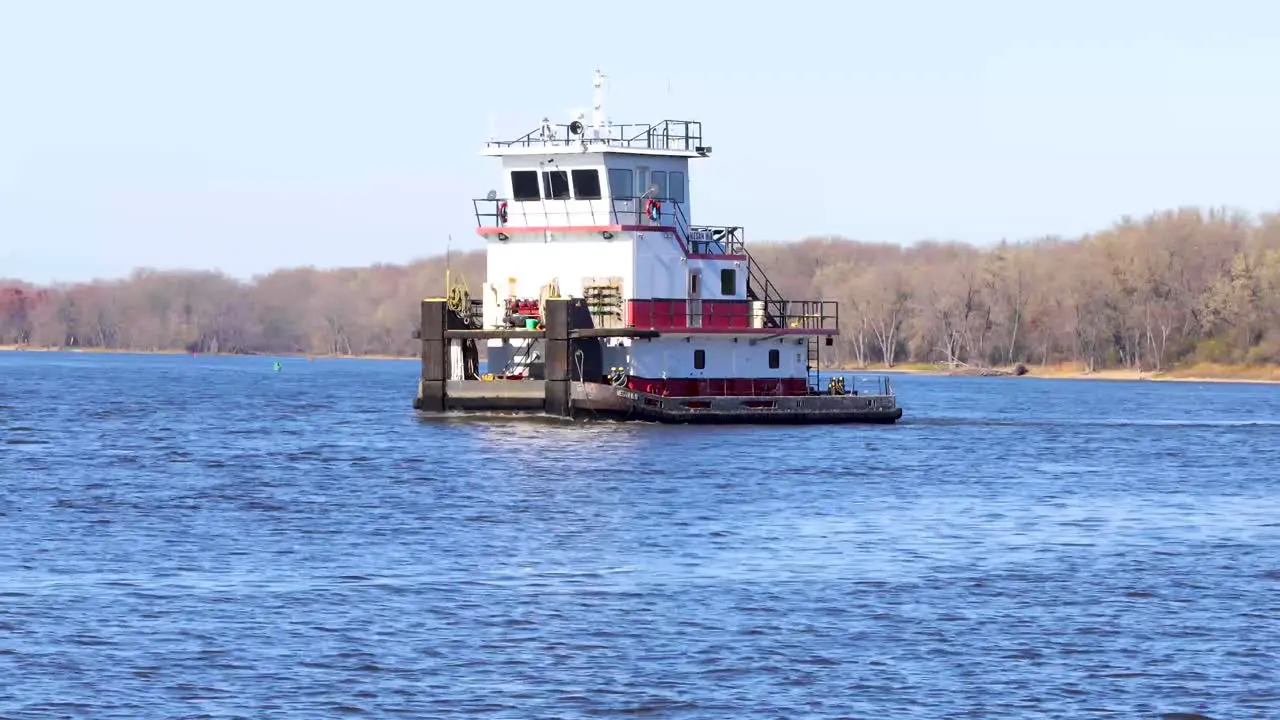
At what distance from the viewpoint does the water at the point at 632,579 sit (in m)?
22.4

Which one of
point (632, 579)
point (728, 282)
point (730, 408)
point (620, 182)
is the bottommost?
point (632, 579)

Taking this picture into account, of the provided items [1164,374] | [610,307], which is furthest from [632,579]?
[1164,374]

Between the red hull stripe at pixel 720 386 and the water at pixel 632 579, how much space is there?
5.41 feet

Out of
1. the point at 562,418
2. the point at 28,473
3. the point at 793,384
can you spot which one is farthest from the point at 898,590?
the point at 793,384

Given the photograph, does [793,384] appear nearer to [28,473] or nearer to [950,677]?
[28,473]

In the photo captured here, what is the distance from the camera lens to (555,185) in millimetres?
62469

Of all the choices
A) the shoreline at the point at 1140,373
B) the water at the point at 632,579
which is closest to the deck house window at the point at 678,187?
the water at the point at 632,579

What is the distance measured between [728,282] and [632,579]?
112 feet

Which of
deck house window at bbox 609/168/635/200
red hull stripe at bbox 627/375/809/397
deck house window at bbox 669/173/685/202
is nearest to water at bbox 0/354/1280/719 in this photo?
red hull stripe at bbox 627/375/809/397

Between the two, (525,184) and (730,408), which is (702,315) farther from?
(525,184)

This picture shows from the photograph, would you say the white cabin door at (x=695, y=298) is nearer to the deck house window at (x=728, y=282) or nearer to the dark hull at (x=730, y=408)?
the deck house window at (x=728, y=282)

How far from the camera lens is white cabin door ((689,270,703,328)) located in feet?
204

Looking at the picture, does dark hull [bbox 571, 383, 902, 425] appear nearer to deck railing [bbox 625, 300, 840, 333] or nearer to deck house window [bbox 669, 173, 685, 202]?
deck railing [bbox 625, 300, 840, 333]

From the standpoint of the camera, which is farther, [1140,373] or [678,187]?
[1140,373]
